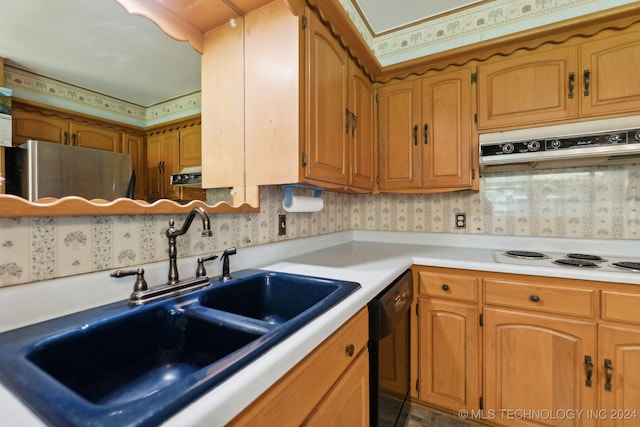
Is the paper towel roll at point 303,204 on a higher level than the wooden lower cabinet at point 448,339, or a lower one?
higher

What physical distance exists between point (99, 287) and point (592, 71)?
243 cm

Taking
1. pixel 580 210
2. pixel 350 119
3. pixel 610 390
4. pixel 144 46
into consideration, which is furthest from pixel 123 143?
pixel 580 210

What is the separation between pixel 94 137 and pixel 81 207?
22 centimetres

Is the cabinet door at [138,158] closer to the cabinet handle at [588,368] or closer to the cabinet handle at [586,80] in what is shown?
the cabinet handle at [588,368]

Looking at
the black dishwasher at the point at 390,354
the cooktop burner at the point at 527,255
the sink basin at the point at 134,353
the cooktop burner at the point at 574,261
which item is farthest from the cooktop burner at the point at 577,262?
the sink basin at the point at 134,353

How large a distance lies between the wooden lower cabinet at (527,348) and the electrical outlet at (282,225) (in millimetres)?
796

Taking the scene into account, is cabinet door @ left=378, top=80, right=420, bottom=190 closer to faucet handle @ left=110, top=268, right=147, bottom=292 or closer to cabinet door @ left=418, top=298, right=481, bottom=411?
cabinet door @ left=418, top=298, right=481, bottom=411

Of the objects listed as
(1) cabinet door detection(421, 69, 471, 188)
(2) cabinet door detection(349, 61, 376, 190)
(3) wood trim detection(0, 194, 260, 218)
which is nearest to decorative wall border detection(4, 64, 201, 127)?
(3) wood trim detection(0, 194, 260, 218)

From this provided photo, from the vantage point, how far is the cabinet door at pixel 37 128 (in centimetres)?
68

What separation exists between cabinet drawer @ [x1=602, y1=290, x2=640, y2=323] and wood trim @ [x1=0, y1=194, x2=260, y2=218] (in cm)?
182

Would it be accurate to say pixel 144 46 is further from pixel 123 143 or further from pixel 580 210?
pixel 580 210

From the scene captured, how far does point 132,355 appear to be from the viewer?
72 centimetres

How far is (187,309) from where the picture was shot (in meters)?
0.77

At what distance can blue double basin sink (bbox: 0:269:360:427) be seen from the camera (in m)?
0.38
